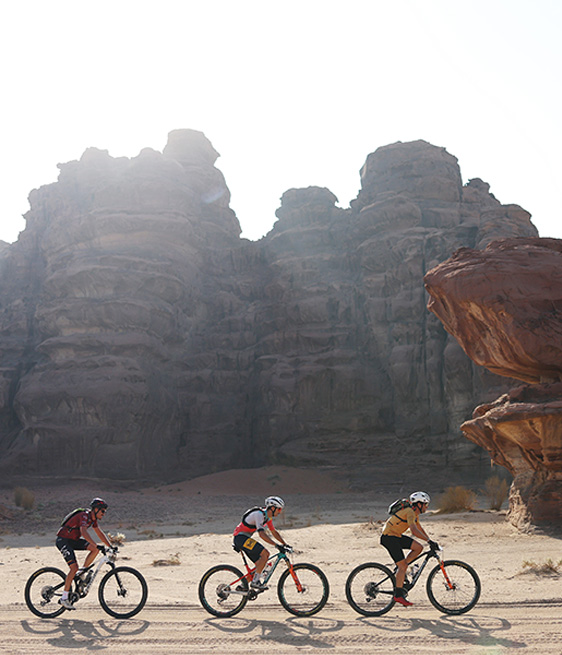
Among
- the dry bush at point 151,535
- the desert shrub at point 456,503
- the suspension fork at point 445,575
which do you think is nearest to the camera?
the suspension fork at point 445,575

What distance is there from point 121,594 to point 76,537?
1.02 meters

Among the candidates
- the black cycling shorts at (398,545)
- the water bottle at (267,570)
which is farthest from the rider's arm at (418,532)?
the water bottle at (267,570)

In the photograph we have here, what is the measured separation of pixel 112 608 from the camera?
A: 897cm

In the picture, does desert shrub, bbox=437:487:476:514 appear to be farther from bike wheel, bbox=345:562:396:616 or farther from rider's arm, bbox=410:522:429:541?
rider's arm, bbox=410:522:429:541

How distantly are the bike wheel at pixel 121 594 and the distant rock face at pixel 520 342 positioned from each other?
46.1 feet

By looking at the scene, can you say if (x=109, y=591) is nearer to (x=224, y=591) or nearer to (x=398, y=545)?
(x=224, y=591)

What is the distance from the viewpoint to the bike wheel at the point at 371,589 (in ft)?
28.4

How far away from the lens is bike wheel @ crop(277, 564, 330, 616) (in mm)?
8609

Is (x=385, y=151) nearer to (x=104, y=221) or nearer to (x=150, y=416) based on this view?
(x=104, y=221)

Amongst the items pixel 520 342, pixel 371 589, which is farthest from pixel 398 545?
pixel 520 342

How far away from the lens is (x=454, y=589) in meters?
8.67

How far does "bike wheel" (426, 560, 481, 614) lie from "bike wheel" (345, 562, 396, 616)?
21.7 inches

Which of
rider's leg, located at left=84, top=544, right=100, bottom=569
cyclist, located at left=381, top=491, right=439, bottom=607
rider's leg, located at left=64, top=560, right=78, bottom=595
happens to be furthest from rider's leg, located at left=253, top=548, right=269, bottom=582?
rider's leg, located at left=64, top=560, right=78, bottom=595

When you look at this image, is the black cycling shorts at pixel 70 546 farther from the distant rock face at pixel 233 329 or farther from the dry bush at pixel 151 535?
the distant rock face at pixel 233 329
